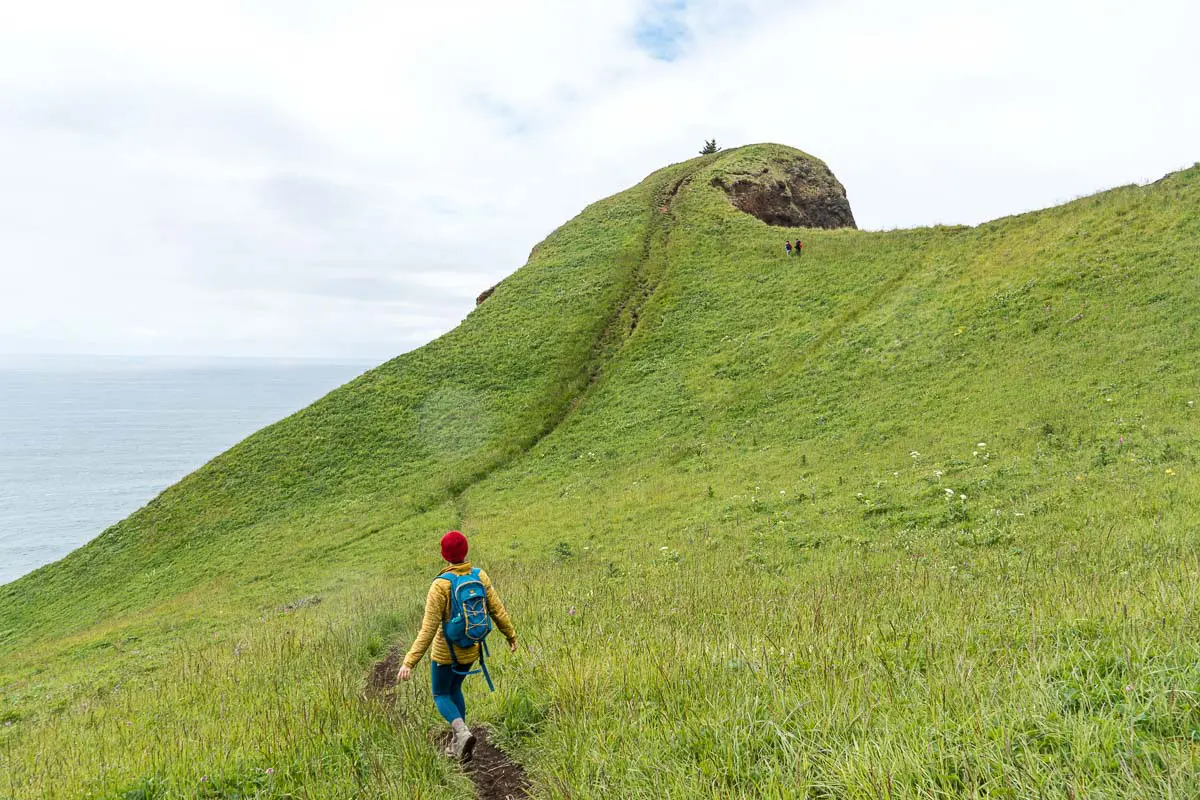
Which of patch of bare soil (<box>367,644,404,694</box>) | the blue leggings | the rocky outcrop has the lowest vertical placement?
patch of bare soil (<box>367,644,404,694</box>)

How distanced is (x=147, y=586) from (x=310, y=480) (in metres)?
8.84

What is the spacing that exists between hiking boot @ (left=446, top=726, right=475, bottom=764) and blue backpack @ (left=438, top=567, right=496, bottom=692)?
54cm

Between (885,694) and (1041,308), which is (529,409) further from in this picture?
(885,694)

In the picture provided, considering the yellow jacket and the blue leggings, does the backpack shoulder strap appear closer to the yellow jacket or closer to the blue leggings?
the yellow jacket

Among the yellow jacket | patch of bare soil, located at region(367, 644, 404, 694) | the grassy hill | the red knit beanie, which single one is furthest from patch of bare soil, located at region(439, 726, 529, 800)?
patch of bare soil, located at region(367, 644, 404, 694)

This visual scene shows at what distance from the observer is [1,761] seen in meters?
7.45

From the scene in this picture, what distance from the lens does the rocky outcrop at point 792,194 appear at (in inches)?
2506

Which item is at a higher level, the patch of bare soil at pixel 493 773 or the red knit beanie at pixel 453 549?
the red knit beanie at pixel 453 549

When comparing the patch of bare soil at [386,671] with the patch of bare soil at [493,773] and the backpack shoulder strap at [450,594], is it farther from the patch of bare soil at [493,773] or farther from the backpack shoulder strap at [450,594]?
the backpack shoulder strap at [450,594]

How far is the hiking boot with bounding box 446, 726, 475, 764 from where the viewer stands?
20.1ft

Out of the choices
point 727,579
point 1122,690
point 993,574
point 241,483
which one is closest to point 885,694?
Result: point 1122,690

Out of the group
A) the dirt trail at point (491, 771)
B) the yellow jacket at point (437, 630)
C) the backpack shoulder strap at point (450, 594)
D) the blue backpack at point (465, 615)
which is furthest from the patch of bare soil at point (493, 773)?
the backpack shoulder strap at point (450, 594)

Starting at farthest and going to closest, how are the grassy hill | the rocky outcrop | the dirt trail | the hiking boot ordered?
the rocky outcrop
the hiking boot
the dirt trail
the grassy hill

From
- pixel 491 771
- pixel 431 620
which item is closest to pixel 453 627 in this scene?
pixel 431 620
